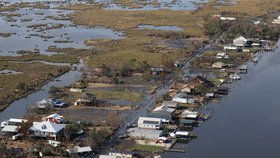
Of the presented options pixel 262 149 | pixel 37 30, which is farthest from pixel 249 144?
pixel 37 30

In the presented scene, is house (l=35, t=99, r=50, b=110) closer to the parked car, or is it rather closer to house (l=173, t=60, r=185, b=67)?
the parked car

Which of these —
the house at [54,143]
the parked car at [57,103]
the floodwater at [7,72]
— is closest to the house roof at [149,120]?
the house at [54,143]

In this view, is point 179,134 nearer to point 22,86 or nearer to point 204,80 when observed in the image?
point 204,80

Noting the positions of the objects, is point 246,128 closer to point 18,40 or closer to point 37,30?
point 18,40

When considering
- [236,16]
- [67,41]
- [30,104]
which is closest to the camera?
[30,104]

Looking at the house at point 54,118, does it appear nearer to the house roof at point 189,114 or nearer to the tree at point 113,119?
the tree at point 113,119
